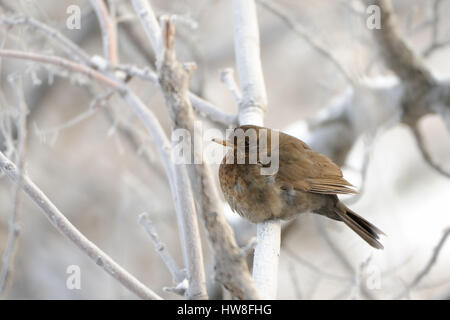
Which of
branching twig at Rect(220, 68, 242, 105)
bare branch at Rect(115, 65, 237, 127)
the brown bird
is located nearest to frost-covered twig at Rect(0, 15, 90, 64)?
bare branch at Rect(115, 65, 237, 127)

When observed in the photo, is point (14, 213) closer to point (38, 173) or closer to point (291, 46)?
point (38, 173)

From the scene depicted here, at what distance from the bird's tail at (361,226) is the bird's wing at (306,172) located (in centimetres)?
17

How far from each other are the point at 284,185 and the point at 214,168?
2466 mm

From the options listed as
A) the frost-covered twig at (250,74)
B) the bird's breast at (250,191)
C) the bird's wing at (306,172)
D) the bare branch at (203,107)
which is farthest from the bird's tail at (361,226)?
the bare branch at (203,107)

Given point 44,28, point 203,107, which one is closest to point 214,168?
point 203,107

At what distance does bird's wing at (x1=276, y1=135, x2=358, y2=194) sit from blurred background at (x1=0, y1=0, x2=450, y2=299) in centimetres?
43

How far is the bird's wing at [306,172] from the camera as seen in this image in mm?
2875

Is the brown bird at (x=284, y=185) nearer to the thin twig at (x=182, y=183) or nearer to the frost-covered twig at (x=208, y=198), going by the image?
the thin twig at (x=182, y=183)

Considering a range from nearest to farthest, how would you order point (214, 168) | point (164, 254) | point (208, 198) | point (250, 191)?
point (208, 198) → point (164, 254) → point (250, 191) → point (214, 168)

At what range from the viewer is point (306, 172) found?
9.56ft

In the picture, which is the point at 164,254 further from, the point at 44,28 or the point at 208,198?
the point at 44,28

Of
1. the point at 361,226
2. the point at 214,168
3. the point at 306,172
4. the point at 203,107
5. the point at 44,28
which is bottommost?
the point at 361,226

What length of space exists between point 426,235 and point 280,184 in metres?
2.28

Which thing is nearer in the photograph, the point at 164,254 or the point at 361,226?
the point at 164,254
